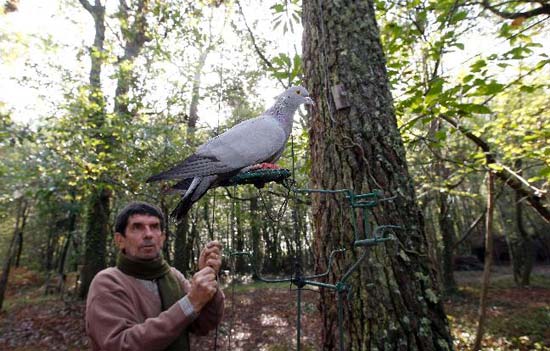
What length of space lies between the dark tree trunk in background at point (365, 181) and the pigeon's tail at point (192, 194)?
948 mm

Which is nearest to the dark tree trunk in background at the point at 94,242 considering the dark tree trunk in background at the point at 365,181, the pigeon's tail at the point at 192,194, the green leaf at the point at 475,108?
the dark tree trunk in background at the point at 365,181

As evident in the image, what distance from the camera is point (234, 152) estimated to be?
1.54 meters

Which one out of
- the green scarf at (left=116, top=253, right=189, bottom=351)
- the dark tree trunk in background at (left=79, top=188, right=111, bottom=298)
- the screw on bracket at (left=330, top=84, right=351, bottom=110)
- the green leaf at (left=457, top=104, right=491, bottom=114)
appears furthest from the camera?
the dark tree trunk in background at (left=79, top=188, right=111, bottom=298)

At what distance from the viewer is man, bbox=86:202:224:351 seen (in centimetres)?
148

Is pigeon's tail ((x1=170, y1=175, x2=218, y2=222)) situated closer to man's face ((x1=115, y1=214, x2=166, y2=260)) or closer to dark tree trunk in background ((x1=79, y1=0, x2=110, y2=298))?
man's face ((x1=115, y1=214, x2=166, y2=260))

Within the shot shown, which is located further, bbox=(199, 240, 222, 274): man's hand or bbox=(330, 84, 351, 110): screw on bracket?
bbox=(330, 84, 351, 110): screw on bracket

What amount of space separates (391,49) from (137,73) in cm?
540

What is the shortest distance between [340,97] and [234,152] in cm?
100

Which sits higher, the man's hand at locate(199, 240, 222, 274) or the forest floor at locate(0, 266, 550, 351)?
the man's hand at locate(199, 240, 222, 274)

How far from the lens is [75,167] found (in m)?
5.53

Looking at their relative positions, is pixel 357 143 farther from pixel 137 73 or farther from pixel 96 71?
pixel 96 71

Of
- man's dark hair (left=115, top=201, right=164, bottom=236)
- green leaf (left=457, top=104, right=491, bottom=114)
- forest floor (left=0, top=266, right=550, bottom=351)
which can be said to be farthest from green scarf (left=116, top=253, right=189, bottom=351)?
forest floor (left=0, top=266, right=550, bottom=351)

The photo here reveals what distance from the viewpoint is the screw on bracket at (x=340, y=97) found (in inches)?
86.5

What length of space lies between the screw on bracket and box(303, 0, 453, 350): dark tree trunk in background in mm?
22
